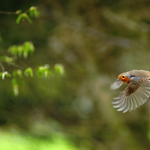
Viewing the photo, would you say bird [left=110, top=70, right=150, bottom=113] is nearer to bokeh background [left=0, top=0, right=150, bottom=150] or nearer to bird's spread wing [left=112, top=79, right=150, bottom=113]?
bird's spread wing [left=112, top=79, right=150, bottom=113]

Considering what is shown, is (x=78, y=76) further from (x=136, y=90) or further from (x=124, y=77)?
(x=124, y=77)

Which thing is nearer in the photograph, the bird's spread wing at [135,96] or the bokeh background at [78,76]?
the bird's spread wing at [135,96]

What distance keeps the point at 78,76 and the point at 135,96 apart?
2.19 m

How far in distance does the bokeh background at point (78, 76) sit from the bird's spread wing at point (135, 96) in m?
1.54

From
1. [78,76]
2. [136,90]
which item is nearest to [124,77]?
[136,90]

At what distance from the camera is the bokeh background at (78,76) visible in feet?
9.88

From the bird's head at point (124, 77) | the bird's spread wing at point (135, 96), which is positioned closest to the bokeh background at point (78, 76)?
the bird's spread wing at point (135, 96)

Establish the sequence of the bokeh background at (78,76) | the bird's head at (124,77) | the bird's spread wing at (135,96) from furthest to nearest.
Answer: the bokeh background at (78,76) < the bird's spread wing at (135,96) < the bird's head at (124,77)

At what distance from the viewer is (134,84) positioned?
4.55ft

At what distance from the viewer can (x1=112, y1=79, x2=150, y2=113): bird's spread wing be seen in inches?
52.8

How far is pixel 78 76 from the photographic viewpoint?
3.58 metres

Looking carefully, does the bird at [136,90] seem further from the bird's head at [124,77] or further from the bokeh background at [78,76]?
the bokeh background at [78,76]

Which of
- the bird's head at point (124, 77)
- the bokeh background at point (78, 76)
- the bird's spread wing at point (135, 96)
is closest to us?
the bird's head at point (124, 77)

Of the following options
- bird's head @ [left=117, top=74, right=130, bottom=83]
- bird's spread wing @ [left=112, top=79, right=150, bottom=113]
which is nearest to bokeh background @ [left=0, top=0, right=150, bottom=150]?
bird's spread wing @ [left=112, top=79, right=150, bottom=113]
